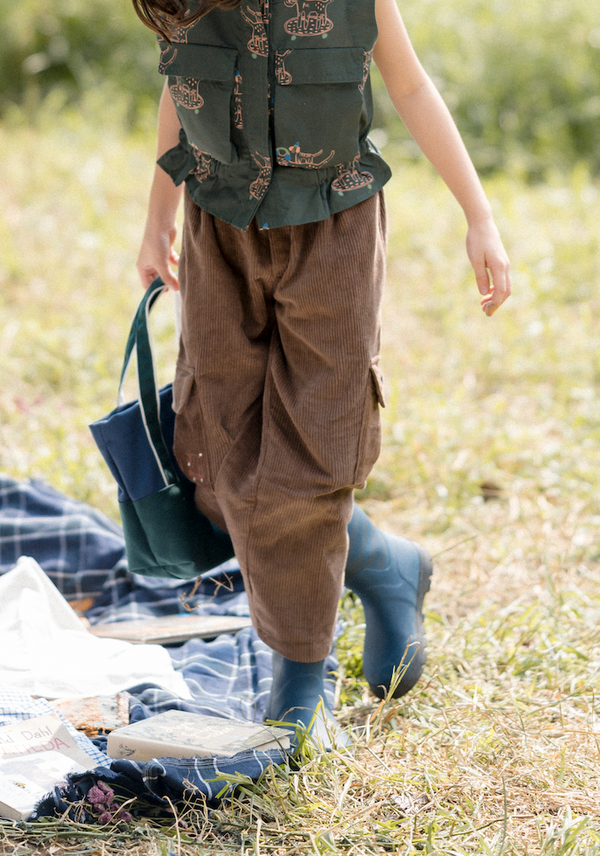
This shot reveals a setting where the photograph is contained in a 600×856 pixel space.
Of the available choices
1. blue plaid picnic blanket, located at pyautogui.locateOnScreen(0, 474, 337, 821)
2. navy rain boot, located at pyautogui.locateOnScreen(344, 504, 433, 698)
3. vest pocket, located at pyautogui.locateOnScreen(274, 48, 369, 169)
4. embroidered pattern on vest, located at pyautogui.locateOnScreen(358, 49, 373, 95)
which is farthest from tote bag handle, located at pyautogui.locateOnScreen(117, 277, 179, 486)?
embroidered pattern on vest, located at pyautogui.locateOnScreen(358, 49, 373, 95)

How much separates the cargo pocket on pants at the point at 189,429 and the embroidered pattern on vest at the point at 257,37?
1.81ft

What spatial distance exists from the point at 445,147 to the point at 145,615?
4.35 feet

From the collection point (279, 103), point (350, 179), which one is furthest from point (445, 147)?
point (279, 103)

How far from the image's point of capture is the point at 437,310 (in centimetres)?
379

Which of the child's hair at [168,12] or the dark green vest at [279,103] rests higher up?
the child's hair at [168,12]

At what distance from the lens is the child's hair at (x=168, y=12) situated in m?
1.36

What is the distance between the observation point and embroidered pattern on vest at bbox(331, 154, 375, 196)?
150 cm

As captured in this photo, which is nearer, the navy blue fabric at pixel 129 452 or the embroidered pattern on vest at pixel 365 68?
the embroidered pattern on vest at pixel 365 68

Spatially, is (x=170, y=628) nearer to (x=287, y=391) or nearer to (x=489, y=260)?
(x=287, y=391)

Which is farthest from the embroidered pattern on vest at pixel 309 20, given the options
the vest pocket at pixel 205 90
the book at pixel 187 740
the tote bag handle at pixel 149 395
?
the book at pixel 187 740

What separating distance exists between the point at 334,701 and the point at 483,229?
99 cm

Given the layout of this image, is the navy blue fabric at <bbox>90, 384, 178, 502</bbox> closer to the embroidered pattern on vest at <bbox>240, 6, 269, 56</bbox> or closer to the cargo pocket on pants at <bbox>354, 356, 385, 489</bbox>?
the cargo pocket on pants at <bbox>354, 356, 385, 489</bbox>

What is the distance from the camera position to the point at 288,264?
59.9 inches

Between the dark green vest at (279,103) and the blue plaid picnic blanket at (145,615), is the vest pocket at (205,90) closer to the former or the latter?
the dark green vest at (279,103)
